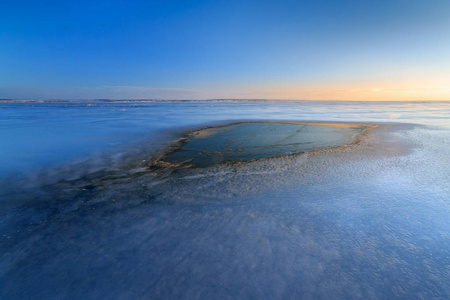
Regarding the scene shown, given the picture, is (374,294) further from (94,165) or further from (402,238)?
(94,165)

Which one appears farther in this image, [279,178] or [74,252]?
[279,178]

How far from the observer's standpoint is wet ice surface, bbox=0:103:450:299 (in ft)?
7.69

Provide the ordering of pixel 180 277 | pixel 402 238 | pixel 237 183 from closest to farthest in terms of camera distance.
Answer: pixel 180 277
pixel 402 238
pixel 237 183

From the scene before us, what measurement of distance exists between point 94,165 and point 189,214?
450 centimetres

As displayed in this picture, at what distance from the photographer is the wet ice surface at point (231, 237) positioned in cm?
234

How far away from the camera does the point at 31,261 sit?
271cm

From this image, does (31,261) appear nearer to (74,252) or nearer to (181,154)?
(74,252)

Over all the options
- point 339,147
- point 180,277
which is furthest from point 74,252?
point 339,147

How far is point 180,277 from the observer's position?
2.44 m

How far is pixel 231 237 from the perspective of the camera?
3127 mm

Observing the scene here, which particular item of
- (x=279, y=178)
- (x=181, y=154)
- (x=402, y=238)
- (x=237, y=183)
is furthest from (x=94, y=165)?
(x=402, y=238)

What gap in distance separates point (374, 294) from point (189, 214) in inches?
99.6

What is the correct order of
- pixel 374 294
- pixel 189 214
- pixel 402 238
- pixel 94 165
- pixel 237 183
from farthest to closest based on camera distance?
pixel 94 165
pixel 237 183
pixel 189 214
pixel 402 238
pixel 374 294

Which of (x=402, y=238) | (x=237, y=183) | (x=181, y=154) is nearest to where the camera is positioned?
(x=402, y=238)
